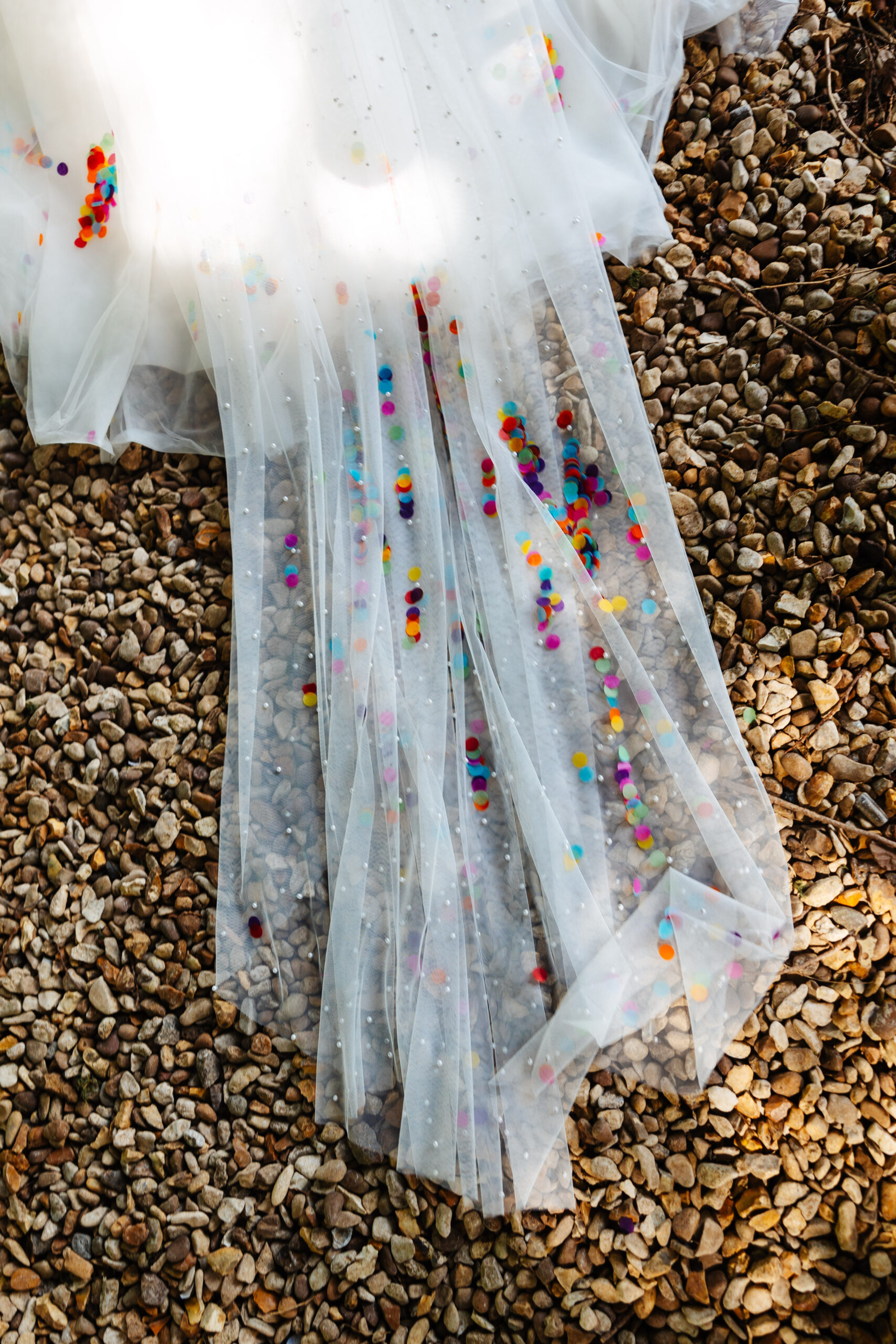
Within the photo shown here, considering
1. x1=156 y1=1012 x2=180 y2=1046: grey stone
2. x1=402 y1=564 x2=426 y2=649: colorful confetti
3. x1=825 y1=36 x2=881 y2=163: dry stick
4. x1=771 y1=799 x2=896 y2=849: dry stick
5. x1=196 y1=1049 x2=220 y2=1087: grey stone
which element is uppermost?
x1=825 y1=36 x2=881 y2=163: dry stick

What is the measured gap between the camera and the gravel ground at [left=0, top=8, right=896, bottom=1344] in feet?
3.35

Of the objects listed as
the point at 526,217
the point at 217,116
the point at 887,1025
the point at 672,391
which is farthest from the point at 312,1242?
the point at 217,116

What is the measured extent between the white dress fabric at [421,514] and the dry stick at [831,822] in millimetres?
56

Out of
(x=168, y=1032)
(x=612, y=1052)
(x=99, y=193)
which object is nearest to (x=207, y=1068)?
(x=168, y=1032)

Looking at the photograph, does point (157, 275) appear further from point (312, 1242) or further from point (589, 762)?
point (312, 1242)

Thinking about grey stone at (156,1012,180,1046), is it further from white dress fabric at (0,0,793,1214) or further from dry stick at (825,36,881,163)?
dry stick at (825,36,881,163)

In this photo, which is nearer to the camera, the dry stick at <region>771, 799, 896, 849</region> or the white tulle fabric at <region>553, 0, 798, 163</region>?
the dry stick at <region>771, 799, 896, 849</region>

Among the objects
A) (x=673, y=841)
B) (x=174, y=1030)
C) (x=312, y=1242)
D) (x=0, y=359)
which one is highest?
(x=0, y=359)

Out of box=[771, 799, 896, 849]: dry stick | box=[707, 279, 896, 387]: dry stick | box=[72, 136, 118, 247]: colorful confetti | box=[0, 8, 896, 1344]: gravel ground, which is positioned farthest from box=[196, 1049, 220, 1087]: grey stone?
box=[707, 279, 896, 387]: dry stick

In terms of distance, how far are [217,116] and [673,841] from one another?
45.3 inches

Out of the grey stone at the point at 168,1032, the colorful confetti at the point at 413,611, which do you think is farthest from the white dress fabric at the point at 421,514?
the grey stone at the point at 168,1032

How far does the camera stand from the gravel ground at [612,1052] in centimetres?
102

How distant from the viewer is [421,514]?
1.15 meters

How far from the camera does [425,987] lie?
40.8 inches
